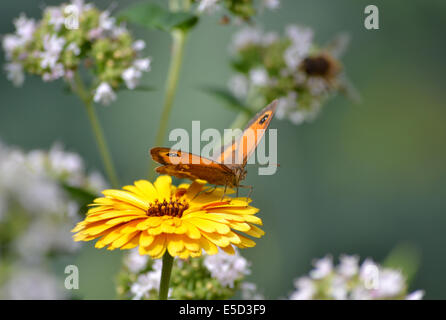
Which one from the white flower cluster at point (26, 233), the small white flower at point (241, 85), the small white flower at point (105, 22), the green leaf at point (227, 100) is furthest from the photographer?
the small white flower at point (241, 85)

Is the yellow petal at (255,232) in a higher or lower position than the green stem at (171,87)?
lower

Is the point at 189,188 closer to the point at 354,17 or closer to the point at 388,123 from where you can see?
the point at 354,17

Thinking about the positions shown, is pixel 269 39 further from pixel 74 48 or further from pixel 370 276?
pixel 370 276

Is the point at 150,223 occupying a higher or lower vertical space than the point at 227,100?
lower

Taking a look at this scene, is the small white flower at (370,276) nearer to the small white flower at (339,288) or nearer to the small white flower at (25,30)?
the small white flower at (339,288)

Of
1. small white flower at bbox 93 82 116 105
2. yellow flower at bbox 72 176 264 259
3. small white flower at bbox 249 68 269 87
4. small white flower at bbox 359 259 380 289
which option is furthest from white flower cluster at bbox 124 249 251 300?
small white flower at bbox 249 68 269 87

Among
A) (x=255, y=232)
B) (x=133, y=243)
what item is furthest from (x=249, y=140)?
(x=133, y=243)

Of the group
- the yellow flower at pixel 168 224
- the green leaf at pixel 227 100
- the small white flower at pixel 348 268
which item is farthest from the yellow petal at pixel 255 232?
the green leaf at pixel 227 100
